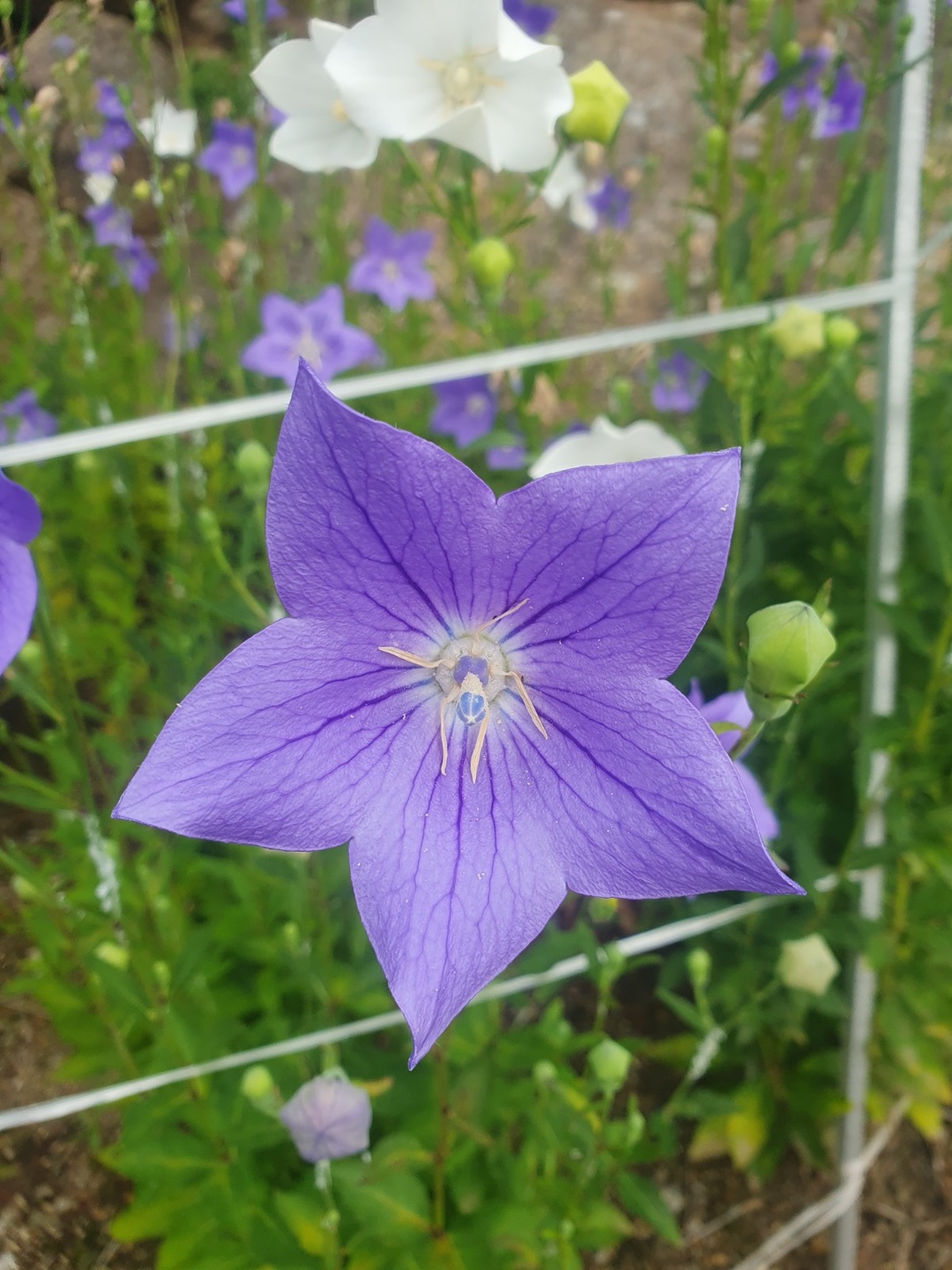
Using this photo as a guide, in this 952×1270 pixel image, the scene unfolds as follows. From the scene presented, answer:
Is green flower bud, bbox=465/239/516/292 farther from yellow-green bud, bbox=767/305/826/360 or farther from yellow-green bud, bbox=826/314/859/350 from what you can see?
yellow-green bud, bbox=826/314/859/350

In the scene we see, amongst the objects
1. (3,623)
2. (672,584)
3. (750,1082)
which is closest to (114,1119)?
(750,1082)

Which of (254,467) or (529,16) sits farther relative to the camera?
(529,16)

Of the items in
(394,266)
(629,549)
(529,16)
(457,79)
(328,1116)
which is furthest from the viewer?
(394,266)

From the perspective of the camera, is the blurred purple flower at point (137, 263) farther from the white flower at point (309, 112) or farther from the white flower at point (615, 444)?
the white flower at point (615, 444)

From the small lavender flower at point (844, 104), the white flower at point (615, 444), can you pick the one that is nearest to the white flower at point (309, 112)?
the white flower at point (615, 444)

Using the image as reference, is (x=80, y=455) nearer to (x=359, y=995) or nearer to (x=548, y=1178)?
(x=359, y=995)

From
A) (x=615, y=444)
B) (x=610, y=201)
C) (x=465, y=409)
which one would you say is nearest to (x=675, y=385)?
(x=610, y=201)

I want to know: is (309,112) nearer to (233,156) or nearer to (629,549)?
(629,549)
